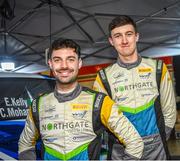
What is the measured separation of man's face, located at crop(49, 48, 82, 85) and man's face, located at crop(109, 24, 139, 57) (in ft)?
1.36

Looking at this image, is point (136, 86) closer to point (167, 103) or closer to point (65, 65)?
point (167, 103)

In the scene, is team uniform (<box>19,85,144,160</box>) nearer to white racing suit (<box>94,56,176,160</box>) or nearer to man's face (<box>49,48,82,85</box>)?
man's face (<box>49,48,82,85</box>)

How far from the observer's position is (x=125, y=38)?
2.30m

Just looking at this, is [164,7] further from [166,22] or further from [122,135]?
[122,135]

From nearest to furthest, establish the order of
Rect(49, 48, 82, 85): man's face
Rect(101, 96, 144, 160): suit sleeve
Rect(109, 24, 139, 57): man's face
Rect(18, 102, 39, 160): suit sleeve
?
Rect(101, 96, 144, 160): suit sleeve → Rect(49, 48, 82, 85): man's face → Rect(18, 102, 39, 160): suit sleeve → Rect(109, 24, 139, 57): man's face

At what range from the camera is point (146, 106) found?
2.34m

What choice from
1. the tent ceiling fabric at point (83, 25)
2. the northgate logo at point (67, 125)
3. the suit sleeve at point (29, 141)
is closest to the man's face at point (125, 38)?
the northgate logo at point (67, 125)

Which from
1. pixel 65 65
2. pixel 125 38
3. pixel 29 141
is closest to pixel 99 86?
pixel 125 38

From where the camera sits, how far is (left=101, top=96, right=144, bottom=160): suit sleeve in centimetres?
192

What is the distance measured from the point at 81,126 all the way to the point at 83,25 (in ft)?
21.5

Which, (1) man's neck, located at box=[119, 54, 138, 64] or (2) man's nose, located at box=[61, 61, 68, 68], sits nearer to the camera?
(2) man's nose, located at box=[61, 61, 68, 68]

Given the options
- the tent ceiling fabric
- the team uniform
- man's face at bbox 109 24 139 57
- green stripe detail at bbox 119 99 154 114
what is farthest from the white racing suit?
the tent ceiling fabric

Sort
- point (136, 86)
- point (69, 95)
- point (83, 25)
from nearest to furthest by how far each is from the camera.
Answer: point (69, 95) < point (136, 86) < point (83, 25)

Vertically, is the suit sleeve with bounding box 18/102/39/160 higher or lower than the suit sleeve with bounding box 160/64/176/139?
lower
